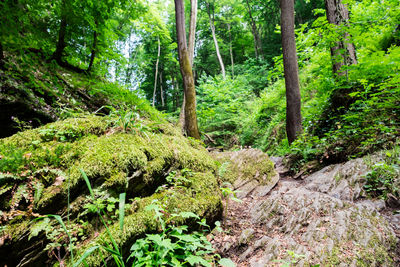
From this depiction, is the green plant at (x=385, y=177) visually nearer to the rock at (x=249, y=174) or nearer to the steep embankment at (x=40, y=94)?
the rock at (x=249, y=174)

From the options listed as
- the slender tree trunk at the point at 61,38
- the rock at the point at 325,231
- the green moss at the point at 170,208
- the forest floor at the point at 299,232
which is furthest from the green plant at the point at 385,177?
the slender tree trunk at the point at 61,38

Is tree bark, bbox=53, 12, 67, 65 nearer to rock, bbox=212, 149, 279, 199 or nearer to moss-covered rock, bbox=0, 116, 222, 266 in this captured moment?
moss-covered rock, bbox=0, 116, 222, 266

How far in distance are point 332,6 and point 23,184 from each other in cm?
824

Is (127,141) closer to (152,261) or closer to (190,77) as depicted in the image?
(152,261)

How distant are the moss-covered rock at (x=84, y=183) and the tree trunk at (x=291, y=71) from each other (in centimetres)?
398

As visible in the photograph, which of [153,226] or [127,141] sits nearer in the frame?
[153,226]

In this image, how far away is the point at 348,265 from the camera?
1643 millimetres

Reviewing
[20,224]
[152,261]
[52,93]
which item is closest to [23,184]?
[20,224]

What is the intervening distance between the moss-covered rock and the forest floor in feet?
1.45

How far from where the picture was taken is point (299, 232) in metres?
2.17

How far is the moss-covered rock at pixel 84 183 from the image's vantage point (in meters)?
1.47

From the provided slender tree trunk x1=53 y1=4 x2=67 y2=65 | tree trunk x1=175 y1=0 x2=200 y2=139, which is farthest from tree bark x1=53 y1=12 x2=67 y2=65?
tree trunk x1=175 y1=0 x2=200 y2=139

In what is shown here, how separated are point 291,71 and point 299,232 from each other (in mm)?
4848

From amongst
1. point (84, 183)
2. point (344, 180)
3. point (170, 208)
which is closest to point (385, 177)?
point (344, 180)
